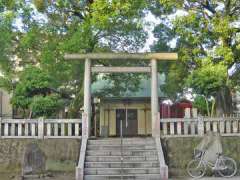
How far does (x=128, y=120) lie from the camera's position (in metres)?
29.4

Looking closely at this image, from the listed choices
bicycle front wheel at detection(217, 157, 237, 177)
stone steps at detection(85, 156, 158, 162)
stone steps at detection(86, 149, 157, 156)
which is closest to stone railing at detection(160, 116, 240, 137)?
stone steps at detection(86, 149, 157, 156)

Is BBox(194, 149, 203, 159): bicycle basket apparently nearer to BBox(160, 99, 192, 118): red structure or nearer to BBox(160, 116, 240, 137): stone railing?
BBox(160, 116, 240, 137): stone railing

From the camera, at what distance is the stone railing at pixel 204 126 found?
58.7 ft

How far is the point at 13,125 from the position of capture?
17859 millimetres

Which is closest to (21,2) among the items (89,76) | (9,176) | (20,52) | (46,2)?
(46,2)

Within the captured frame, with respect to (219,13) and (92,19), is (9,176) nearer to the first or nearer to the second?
(92,19)

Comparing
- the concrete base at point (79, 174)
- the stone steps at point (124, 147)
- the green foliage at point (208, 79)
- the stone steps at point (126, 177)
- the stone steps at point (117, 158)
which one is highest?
the green foliage at point (208, 79)

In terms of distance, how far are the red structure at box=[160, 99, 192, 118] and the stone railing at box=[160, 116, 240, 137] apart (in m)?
11.6

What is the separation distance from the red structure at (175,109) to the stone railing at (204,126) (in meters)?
11.6

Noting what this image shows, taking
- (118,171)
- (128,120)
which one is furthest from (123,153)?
(128,120)

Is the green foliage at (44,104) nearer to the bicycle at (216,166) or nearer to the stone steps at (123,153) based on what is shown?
the stone steps at (123,153)

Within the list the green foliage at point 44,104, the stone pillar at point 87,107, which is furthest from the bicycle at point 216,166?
the green foliage at point 44,104

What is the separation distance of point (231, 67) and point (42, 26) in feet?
30.6

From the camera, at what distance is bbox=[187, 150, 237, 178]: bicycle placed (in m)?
15.8
